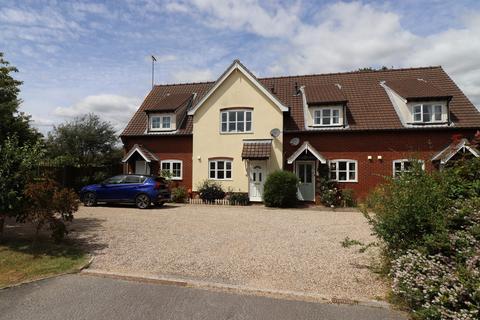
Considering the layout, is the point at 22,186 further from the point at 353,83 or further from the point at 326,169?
the point at 353,83

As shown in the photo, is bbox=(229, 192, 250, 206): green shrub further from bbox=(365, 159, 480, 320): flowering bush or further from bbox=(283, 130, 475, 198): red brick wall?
bbox=(365, 159, 480, 320): flowering bush

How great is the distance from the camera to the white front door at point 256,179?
19.5m

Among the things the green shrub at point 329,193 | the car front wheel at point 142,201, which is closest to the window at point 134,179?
the car front wheel at point 142,201

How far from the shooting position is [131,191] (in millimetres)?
16375

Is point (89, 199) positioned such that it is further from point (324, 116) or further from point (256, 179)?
point (324, 116)

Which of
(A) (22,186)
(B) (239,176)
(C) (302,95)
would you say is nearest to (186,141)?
(B) (239,176)

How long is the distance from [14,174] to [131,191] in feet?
29.3

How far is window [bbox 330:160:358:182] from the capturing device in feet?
61.8

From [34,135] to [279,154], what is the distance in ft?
40.4

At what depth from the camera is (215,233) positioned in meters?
9.77

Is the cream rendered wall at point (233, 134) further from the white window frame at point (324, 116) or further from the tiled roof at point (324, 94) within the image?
the tiled roof at point (324, 94)

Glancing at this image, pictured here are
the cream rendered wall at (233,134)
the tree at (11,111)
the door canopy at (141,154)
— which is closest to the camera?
the tree at (11,111)

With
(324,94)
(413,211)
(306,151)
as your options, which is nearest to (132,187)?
(306,151)

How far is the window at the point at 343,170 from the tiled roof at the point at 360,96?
80.7 inches
